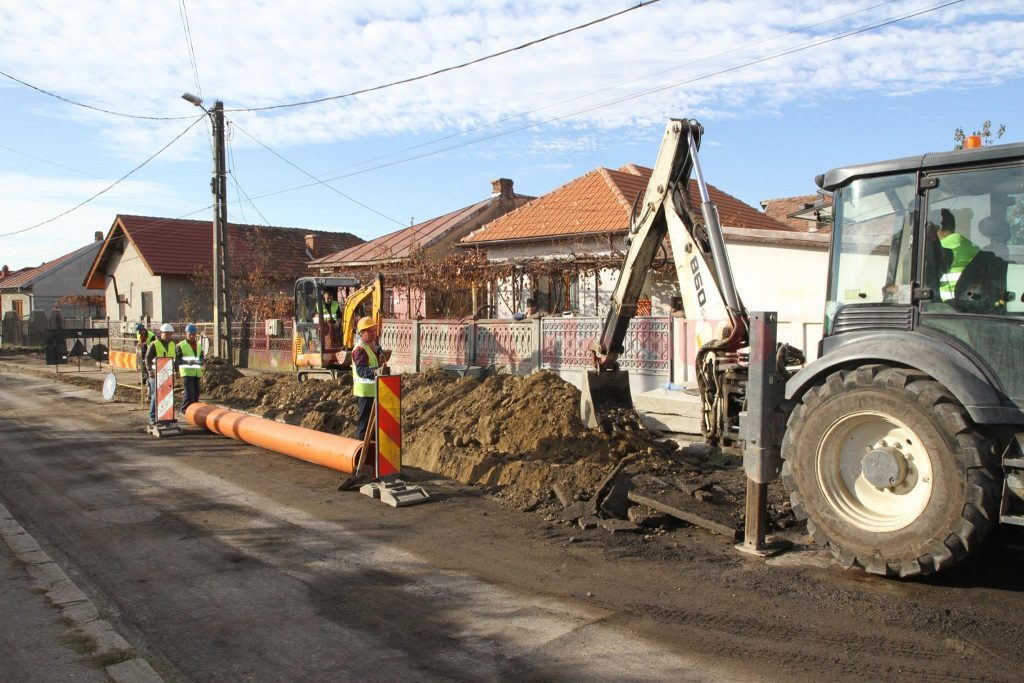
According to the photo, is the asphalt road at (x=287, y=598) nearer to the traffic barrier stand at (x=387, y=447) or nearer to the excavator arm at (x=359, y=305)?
the traffic barrier stand at (x=387, y=447)

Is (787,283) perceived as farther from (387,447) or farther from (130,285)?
(130,285)

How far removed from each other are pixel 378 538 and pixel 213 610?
5.75 feet

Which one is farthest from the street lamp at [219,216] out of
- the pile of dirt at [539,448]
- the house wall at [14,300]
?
the house wall at [14,300]

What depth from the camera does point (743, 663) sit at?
4250 millimetres

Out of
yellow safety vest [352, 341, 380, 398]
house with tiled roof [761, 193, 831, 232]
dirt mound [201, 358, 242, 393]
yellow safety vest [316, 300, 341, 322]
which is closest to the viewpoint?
house with tiled roof [761, 193, 831, 232]

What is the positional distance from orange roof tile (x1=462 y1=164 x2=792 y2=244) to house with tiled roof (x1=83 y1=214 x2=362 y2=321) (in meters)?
13.3

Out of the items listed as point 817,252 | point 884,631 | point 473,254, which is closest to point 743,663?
point 884,631

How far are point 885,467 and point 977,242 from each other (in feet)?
5.24

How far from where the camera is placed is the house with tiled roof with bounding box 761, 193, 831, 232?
6664mm

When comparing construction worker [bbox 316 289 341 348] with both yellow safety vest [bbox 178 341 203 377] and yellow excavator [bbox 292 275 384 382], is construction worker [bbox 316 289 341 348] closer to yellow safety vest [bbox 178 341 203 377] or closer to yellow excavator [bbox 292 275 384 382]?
yellow excavator [bbox 292 275 384 382]

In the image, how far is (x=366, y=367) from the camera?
31.4 feet

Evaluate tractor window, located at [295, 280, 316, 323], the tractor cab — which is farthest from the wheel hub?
tractor window, located at [295, 280, 316, 323]

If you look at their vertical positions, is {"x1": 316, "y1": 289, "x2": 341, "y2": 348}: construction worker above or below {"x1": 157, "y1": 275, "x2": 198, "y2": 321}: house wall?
below

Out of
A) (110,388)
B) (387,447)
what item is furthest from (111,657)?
(110,388)
